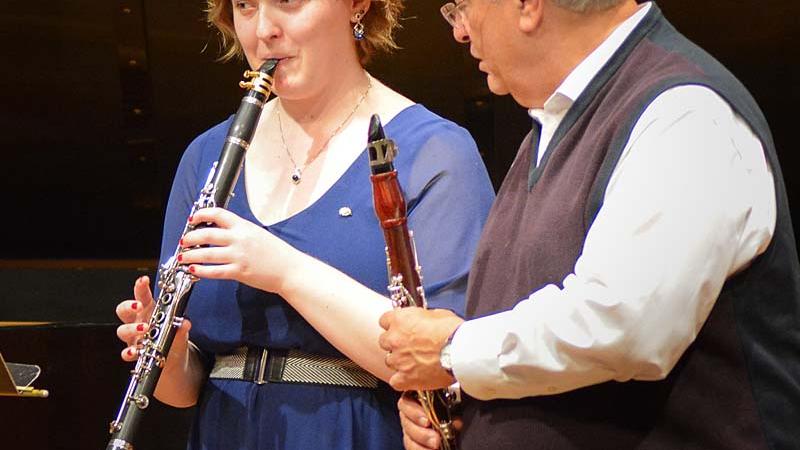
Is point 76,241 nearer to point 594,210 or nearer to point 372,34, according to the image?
point 372,34

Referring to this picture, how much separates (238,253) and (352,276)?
0.59ft

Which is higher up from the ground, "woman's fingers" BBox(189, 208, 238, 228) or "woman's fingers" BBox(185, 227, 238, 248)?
"woman's fingers" BBox(189, 208, 238, 228)

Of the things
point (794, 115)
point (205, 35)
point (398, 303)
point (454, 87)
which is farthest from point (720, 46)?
point (398, 303)

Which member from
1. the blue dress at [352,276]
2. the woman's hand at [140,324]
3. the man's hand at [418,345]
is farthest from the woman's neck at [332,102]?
the man's hand at [418,345]

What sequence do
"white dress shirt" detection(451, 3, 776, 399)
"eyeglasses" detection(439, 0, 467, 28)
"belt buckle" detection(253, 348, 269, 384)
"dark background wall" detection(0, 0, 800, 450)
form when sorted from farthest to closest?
1. "dark background wall" detection(0, 0, 800, 450)
2. "belt buckle" detection(253, 348, 269, 384)
3. "eyeglasses" detection(439, 0, 467, 28)
4. "white dress shirt" detection(451, 3, 776, 399)

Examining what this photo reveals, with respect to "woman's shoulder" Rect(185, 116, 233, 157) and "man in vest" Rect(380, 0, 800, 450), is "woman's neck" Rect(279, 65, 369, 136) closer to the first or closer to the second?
"woman's shoulder" Rect(185, 116, 233, 157)

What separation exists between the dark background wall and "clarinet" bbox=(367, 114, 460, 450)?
186 centimetres

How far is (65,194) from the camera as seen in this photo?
3783 millimetres

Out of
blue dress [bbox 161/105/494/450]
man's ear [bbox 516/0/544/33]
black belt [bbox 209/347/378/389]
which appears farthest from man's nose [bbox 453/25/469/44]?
black belt [bbox 209/347/378/389]

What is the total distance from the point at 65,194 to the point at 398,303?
2.43 meters

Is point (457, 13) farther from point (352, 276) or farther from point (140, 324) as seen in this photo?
point (140, 324)

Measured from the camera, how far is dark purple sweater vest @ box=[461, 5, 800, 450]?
1.27m

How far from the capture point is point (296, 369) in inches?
71.9

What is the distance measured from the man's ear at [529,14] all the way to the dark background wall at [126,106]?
6.84 feet
